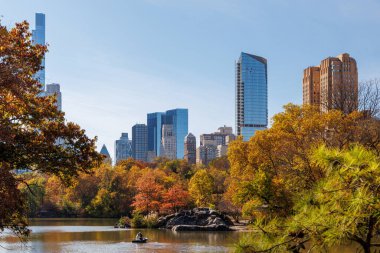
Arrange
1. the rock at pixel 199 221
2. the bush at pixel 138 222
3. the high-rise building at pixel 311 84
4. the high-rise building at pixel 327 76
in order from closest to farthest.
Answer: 1. the rock at pixel 199 221
2. the bush at pixel 138 222
3. the high-rise building at pixel 327 76
4. the high-rise building at pixel 311 84

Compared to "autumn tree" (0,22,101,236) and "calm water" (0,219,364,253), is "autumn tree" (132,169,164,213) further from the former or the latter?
"autumn tree" (0,22,101,236)

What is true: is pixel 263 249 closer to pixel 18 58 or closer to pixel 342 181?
pixel 342 181

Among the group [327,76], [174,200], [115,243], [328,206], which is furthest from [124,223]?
[328,206]

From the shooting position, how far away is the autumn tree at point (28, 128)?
12305mm

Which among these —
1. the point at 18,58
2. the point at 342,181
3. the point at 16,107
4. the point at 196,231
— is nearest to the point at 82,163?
the point at 16,107

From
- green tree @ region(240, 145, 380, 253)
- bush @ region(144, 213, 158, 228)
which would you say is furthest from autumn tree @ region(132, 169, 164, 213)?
green tree @ region(240, 145, 380, 253)

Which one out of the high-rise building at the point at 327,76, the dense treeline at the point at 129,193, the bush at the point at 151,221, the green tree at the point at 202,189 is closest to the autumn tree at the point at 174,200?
the dense treeline at the point at 129,193

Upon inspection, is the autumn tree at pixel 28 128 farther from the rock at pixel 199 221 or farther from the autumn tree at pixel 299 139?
the rock at pixel 199 221

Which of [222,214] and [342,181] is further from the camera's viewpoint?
[222,214]

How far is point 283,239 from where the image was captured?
592 centimetres

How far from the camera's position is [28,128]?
45.2 ft

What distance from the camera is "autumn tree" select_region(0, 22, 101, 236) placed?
1230 centimetres

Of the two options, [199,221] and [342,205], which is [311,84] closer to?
[199,221]

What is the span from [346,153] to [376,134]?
2257 cm
